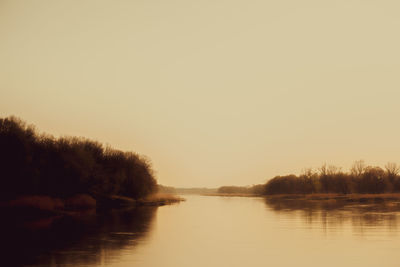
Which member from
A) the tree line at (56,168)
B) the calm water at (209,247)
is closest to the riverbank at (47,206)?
the tree line at (56,168)

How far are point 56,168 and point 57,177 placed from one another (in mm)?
1816

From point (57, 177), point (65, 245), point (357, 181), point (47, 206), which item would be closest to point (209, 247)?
point (65, 245)

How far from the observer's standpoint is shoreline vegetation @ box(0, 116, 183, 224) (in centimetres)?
6392

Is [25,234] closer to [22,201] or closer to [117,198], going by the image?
[22,201]

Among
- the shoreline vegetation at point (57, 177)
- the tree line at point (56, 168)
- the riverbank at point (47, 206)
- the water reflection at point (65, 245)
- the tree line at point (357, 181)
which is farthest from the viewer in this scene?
the tree line at point (357, 181)

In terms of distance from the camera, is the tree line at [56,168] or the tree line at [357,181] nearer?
the tree line at [56,168]

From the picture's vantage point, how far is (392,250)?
25984 millimetres

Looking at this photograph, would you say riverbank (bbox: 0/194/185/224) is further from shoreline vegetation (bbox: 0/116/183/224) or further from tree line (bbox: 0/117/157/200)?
tree line (bbox: 0/117/157/200)

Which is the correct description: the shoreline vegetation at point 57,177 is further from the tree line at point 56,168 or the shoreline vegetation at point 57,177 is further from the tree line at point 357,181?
the tree line at point 357,181

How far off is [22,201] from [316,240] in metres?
44.0

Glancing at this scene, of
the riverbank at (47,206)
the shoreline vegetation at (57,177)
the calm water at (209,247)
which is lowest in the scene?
the calm water at (209,247)

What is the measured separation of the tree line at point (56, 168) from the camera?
216 ft

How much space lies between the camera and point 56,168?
76.2 metres

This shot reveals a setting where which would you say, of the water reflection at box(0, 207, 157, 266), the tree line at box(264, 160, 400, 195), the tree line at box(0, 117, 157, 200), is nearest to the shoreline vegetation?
the tree line at box(0, 117, 157, 200)
